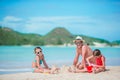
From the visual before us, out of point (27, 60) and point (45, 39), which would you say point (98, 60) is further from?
point (45, 39)

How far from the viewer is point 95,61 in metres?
5.36

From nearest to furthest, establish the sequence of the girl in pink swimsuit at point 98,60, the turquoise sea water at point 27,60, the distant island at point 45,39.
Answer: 1. the girl in pink swimsuit at point 98,60
2. the turquoise sea water at point 27,60
3. the distant island at point 45,39

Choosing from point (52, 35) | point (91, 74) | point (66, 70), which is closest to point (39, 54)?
point (66, 70)

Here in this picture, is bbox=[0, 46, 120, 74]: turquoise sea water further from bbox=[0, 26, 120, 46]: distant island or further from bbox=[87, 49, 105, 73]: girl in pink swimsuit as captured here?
bbox=[0, 26, 120, 46]: distant island

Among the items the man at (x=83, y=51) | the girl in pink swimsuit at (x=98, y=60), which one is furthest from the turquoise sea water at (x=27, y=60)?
the girl in pink swimsuit at (x=98, y=60)

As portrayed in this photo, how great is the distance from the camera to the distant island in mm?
29234

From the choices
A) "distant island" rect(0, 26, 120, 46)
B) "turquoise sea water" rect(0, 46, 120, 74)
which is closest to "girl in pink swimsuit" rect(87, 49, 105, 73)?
"turquoise sea water" rect(0, 46, 120, 74)

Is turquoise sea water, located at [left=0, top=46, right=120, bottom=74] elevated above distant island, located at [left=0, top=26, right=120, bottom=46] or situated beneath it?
situated beneath

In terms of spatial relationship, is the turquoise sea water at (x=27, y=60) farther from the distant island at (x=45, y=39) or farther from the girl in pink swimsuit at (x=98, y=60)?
the distant island at (x=45, y=39)

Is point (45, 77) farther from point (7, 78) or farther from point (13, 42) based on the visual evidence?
point (13, 42)

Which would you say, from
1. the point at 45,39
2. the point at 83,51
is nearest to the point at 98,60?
the point at 83,51

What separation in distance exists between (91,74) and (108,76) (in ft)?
1.05

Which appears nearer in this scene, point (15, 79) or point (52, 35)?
point (15, 79)

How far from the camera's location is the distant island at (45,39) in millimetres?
29234
